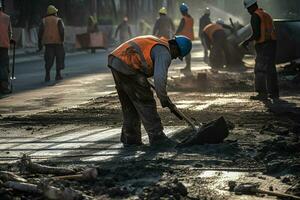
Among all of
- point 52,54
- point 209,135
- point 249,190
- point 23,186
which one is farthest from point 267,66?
point 23,186

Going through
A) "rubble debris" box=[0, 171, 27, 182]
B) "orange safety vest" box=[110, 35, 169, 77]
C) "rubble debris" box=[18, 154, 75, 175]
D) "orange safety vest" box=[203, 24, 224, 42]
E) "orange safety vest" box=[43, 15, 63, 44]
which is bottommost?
"rubble debris" box=[18, 154, 75, 175]

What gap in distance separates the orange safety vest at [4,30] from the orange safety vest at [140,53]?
8.19m

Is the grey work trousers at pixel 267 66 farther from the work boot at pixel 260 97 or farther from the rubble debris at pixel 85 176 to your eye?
the rubble debris at pixel 85 176

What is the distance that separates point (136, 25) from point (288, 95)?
40822 millimetres

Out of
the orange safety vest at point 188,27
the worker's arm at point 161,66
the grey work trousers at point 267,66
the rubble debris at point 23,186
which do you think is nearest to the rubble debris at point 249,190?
the rubble debris at point 23,186

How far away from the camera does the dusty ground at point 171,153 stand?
6.43 meters

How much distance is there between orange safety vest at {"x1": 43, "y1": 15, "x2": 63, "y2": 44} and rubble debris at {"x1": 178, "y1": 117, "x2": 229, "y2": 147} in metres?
10.8

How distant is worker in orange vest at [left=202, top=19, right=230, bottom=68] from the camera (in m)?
21.5

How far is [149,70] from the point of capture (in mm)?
8406

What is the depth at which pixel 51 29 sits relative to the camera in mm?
18844

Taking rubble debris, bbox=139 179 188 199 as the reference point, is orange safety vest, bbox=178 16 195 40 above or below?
above

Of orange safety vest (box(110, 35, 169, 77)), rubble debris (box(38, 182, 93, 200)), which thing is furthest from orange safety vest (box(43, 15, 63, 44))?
rubble debris (box(38, 182, 93, 200))

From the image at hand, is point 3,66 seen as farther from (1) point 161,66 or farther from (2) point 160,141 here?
(1) point 161,66

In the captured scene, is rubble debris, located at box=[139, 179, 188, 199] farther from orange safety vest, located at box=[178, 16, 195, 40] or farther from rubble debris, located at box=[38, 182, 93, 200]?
orange safety vest, located at box=[178, 16, 195, 40]
